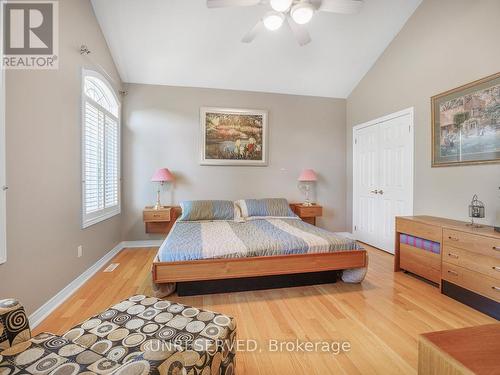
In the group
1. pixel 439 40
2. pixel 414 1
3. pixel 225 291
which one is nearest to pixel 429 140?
pixel 439 40

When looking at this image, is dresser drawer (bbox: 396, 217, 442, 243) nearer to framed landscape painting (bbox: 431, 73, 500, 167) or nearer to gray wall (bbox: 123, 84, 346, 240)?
framed landscape painting (bbox: 431, 73, 500, 167)

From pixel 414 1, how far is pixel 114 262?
520cm

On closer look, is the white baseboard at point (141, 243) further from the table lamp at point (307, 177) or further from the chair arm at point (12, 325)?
the chair arm at point (12, 325)

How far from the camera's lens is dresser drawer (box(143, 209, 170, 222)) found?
358cm

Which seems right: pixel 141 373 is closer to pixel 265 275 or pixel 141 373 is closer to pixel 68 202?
pixel 265 275

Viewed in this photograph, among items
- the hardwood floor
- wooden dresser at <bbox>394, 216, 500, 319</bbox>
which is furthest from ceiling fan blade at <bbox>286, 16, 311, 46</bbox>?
the hardwood floor

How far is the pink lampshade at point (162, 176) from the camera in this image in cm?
366

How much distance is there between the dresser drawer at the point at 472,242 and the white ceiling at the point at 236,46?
284 centimetres

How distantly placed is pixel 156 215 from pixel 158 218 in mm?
54

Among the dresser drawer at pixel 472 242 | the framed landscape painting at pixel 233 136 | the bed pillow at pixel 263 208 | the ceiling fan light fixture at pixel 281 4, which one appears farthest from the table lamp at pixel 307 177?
the ceiling fan light fixture at pixel 281 4

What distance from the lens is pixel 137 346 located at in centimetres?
106

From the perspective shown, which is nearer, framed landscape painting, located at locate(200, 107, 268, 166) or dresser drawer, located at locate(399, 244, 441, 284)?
dresser drawer, located at locate(399, 244, 441, 284)

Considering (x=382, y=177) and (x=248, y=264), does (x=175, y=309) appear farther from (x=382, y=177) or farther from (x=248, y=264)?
(x=382, y=177)

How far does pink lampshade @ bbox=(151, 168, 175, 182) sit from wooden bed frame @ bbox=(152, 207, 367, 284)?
178 cm
